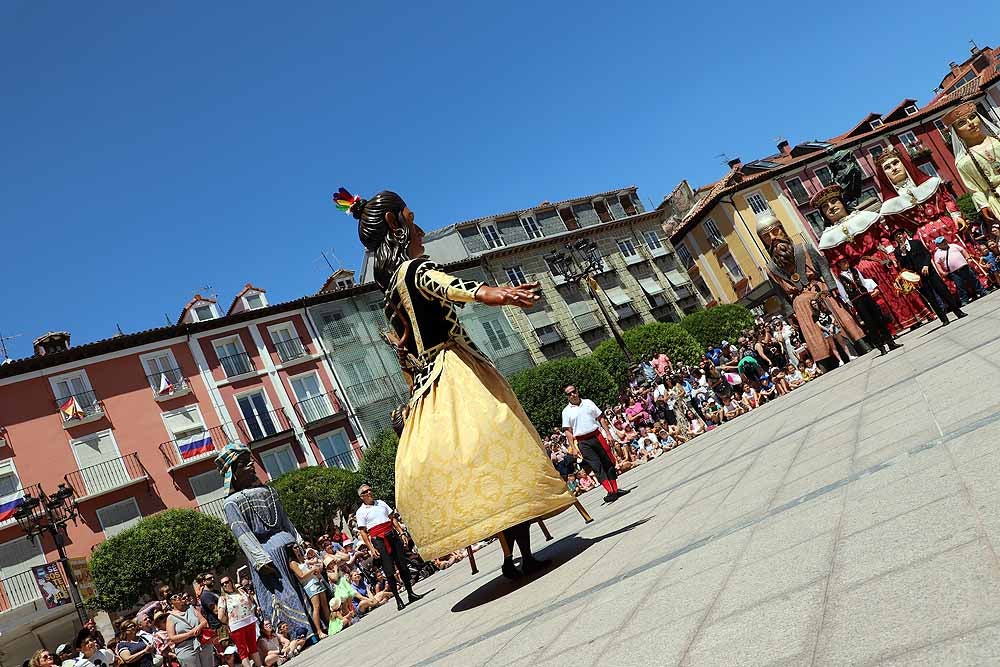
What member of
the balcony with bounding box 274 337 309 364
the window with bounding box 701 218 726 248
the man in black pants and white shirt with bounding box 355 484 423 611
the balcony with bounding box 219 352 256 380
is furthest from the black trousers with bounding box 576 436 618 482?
the window with bounding box 701 218 726 248

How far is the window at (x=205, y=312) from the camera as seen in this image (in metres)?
38.3

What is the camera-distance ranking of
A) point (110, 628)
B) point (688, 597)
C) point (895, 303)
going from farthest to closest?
point (110, 628)
point (895, 303)
point (688, 597)

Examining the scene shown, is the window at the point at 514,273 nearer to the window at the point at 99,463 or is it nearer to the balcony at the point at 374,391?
the balcony at the point at 374,391

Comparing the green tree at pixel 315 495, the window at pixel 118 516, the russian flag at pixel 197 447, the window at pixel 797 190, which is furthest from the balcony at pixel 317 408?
the window at pixel 797 190

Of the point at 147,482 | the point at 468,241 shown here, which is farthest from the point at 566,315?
the point at 147,482

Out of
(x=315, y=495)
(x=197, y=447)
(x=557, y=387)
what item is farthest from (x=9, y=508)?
(x=557, y=387)

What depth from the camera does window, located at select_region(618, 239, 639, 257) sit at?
55.3 m

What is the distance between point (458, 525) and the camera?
4254mm

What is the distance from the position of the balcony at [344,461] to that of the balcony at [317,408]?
6.15ft

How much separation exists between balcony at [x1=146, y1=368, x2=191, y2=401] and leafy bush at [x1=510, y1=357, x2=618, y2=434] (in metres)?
15.2

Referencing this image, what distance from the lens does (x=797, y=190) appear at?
54531 millimetres

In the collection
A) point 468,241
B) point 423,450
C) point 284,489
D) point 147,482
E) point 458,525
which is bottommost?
point 458,525

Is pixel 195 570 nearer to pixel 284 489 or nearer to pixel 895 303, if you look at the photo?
pixel 284 489

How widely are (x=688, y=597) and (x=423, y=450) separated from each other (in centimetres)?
230
